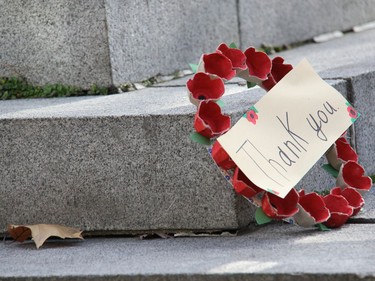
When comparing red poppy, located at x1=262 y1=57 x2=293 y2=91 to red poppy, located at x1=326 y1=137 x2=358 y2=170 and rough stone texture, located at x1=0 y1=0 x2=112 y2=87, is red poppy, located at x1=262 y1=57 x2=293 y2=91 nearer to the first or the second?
red poppy, located at x1=326 y1=137 x2=358 y2=170

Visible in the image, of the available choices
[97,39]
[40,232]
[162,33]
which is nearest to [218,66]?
[40,232]

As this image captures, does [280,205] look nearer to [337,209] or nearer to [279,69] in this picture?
[337,209]

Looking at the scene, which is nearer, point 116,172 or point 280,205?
point 280,205

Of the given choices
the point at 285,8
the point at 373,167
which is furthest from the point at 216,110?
the point at 285,8

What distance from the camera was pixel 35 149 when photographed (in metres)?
3.40

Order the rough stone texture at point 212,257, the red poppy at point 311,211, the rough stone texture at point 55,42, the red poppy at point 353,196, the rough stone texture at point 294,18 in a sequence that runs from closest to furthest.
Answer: the rough stone texture at point 212,257 < the red poppy at point 311,211 < the red poppy at point 353,196 < the rough stone texture at point 55,42 < the rough stone texture at point 294,18

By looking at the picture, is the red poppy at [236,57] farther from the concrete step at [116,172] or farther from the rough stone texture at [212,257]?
the rough stone texture at [212,257]

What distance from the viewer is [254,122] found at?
3.17 metres

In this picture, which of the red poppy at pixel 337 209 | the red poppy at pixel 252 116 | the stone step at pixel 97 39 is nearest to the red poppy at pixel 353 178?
the red poppy at pixel 337 209

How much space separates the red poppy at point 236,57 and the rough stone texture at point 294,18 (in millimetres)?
1837

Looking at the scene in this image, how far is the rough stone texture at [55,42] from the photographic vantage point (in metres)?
4.00

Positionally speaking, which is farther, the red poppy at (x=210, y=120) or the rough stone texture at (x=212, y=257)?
the red poppy at (x=210, y=120)

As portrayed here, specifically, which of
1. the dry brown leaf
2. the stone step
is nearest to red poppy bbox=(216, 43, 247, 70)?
the dry brown leaf

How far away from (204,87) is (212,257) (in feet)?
1.67
